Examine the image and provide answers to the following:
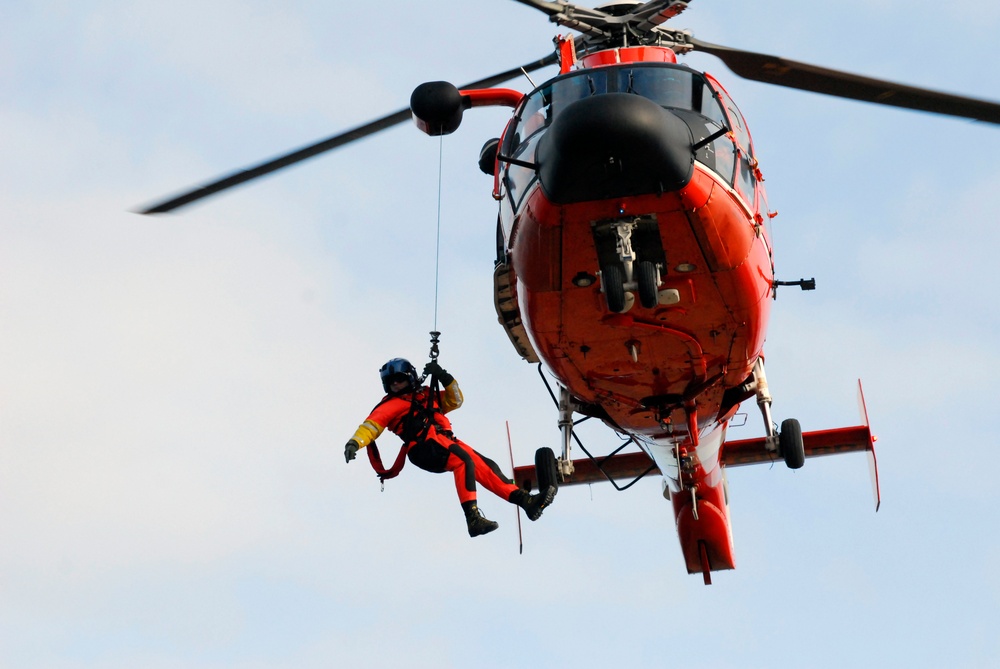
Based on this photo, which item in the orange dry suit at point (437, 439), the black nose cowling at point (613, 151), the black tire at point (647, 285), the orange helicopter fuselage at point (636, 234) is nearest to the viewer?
the black nose cowling at point (613, 151)

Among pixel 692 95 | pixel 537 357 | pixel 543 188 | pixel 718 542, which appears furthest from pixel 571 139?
pixel 718 542

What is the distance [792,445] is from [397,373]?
4.18 metres

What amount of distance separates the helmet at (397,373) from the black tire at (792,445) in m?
3.89

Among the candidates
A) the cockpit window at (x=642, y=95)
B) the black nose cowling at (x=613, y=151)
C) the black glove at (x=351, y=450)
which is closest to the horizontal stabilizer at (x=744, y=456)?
the black glove at (x=351, y=450)

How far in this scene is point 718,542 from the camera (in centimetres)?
1905

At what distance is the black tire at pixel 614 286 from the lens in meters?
12.2

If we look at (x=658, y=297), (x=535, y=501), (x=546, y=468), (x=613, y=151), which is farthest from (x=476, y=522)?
(x=613, y=151)

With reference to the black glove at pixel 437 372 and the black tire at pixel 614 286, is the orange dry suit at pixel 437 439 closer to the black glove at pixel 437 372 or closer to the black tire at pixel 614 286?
the black glove at pixel 437 372

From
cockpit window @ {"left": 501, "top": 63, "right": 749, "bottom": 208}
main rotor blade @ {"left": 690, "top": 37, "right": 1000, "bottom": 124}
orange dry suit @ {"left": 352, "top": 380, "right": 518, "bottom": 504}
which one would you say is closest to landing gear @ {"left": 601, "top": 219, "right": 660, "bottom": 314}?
cockpit window @ {"left": 501, "top": 63, "right": 749, "bottom": 208}

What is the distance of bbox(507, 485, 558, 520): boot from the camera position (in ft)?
47.1

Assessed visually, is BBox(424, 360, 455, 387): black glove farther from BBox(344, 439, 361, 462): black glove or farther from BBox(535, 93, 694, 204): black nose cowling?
BBox(535, 93, 694, 204): black nose cowling

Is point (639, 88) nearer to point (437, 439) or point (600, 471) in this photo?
point (437, 439)

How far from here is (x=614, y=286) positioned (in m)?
12.2

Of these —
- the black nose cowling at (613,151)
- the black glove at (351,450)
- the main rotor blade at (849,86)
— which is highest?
the main rotor blade at (849,86)
